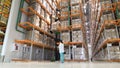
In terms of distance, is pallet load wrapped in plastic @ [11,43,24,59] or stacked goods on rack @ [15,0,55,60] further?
stacked goods on rack @ [15,0,55,60]

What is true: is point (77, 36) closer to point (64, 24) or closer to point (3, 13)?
point (64, 24)

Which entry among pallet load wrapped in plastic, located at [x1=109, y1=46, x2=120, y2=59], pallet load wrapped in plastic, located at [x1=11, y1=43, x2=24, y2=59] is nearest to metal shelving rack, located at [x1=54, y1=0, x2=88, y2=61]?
pallet load wrapped in plastic, located at [x1=109, y1=46, x2=120, y2=59]

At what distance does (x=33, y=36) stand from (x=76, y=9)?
4.06 m

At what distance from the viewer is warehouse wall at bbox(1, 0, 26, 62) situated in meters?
7.23

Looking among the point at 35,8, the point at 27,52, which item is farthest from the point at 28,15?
the point at 27,52

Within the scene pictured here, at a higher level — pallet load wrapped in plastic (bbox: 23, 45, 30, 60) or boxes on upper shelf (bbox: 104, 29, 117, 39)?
boxes on upper shelf (bbox: 104, 29, 117, 39)

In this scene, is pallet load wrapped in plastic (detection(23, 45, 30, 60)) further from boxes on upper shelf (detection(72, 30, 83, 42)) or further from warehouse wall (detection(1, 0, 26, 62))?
boxes on upper shelf (detection(72, 30, 83, 42))

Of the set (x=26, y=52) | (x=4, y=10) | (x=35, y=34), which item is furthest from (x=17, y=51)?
(x=4, y=10)

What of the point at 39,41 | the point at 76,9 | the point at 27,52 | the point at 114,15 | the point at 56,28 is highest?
the point at 76,9

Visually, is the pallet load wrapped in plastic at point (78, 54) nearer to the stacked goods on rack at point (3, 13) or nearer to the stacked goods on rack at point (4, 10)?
the stacked goods on rack at point (3, 13)

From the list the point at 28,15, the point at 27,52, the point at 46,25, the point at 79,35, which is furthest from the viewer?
the point at 46,25

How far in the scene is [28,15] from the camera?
975 cm

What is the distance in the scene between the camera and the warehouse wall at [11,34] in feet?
23.7

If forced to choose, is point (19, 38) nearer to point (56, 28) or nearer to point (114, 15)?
point (56, 28)
